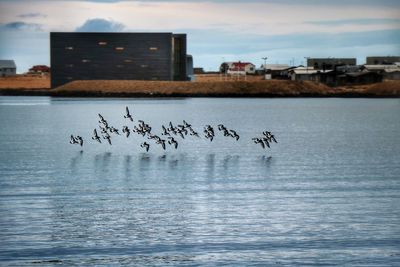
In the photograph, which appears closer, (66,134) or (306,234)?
(306,234)

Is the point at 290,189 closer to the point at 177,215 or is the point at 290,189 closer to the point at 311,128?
the point at 177,215

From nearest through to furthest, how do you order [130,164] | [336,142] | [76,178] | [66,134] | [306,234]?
[306,234], [76,178], [130,164], [336,142], [66,134]

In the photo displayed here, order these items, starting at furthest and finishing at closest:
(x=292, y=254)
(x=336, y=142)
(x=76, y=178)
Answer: (x=336, y=142)
(x=76, y=178)
(x=292, y=254)

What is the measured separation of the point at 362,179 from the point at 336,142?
3047cm

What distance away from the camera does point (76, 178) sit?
39.7 metres

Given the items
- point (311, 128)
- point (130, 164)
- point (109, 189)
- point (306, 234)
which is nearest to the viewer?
point (306, 234)

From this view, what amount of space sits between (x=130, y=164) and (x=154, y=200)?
1571cm

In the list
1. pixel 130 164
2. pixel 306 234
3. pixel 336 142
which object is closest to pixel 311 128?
pixel 336 142

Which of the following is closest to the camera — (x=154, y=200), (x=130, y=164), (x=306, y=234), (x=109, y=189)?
(x=306, y=234)

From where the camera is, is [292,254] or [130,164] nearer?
[292,254]

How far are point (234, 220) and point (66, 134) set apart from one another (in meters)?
54.8

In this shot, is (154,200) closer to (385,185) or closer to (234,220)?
(234,220)

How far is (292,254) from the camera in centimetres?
2197

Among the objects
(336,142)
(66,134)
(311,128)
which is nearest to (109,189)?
(336,142)
